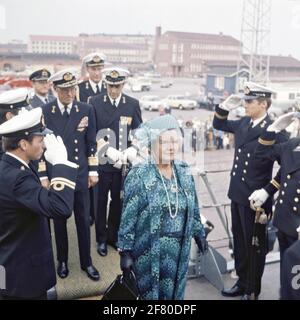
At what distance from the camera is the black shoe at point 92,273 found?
3506 millimetres

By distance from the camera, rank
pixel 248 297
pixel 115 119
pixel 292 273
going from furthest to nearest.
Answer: pixel 115 119 → pixel 248 297 → pixel 292 273

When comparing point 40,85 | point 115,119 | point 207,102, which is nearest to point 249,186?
point 115,119

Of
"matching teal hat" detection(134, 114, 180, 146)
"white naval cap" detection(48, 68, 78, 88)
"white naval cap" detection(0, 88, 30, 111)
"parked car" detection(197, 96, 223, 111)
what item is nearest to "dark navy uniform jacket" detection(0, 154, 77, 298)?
"matching teal hat" detection(134, 114, 180, 146)

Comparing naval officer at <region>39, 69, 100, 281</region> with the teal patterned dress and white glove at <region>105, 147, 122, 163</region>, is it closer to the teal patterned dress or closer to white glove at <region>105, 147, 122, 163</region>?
white glove at <region>105, 147, 122, 163</region>

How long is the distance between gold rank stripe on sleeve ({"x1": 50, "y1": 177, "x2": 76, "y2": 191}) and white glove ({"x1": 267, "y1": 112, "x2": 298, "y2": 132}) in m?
1.76

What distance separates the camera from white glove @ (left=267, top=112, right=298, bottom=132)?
125 inches

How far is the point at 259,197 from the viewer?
3332mm

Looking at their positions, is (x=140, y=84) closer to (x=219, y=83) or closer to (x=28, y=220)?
(x=219, y=83)

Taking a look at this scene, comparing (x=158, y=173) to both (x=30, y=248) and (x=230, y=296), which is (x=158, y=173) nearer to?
(x=30, y=248)

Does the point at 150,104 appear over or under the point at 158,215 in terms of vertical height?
under

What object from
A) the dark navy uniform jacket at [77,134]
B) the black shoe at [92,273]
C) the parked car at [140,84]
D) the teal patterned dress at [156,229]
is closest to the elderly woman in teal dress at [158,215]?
the teal patterned dress at [156,229]

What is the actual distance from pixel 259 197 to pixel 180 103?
79.5 ft

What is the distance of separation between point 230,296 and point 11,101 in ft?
8.24
